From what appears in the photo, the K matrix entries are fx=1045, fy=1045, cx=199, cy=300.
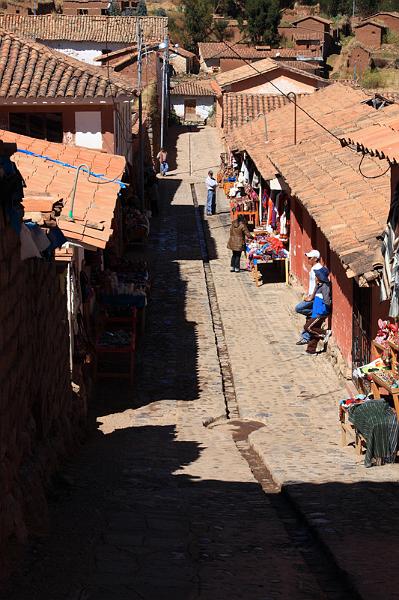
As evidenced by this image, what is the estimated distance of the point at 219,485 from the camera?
35.8 ft

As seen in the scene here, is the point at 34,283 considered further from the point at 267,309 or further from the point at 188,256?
the point at 188,256

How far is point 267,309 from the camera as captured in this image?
22.0 m

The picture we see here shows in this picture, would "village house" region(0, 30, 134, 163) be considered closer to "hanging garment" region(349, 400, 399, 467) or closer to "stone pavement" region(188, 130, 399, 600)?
"stone pavement" region(188, 130, 399, 600)

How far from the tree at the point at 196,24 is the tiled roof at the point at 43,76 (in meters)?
67.3

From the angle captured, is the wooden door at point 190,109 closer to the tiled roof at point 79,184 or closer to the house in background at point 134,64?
the house in background at point 134,64

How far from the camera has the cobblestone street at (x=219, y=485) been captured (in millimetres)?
7234

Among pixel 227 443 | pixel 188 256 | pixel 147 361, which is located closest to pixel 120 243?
pixel 188 256

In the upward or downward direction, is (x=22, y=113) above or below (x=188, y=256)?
above

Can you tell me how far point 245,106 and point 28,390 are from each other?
34.6 meters

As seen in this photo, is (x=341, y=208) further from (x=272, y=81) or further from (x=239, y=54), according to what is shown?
(x=239, y=54)

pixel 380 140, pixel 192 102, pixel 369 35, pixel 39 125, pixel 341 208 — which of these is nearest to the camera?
pixel 380 140

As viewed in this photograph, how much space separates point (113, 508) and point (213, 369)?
8.37 metres

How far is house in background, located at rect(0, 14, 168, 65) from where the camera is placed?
232ft

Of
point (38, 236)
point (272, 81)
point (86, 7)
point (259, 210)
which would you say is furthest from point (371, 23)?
point (38, 236)
